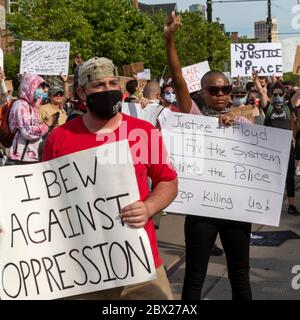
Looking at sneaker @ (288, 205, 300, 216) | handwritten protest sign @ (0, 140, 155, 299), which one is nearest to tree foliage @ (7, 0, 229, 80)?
sneaker @ (288, 205, 300, 216)

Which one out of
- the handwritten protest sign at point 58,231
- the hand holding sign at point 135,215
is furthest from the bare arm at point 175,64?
the hand holding sign at point 135,215

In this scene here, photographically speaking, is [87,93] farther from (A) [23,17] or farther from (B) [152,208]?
(A) [23,17]

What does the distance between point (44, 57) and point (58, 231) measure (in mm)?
9046

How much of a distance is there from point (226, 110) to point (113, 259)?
179 centimetres

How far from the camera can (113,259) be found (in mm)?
Answer: 3016

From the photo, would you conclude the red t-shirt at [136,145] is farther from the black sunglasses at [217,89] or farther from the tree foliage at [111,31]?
the tree foliage at [111,31]

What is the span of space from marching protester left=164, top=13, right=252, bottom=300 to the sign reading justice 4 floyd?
0.39 ft

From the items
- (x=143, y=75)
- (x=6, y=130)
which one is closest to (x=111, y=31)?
(x=143, y=75)

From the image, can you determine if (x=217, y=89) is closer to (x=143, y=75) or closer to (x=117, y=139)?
(x=117, y=139)

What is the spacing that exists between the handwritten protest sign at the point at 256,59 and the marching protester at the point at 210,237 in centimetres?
807

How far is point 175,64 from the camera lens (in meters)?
4.36

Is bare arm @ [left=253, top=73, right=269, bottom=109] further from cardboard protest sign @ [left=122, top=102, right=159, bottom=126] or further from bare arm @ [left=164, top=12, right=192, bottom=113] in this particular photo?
bare arm @ [left=164, top=12, right=192, bottom=113]

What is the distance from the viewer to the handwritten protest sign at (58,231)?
3.02 metres
